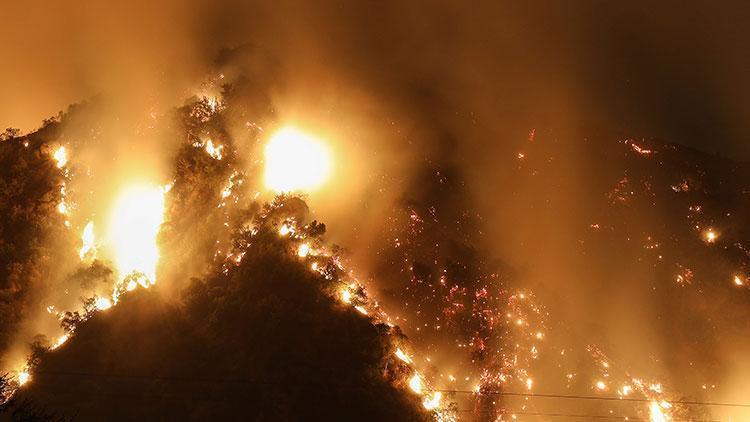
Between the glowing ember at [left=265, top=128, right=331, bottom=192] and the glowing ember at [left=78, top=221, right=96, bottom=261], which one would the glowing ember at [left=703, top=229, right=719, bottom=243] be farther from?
the glowing ember at [left=78, top=221, right=96, bottom=261]

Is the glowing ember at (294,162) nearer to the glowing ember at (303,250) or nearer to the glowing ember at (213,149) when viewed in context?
the glowing ember at (213,149)

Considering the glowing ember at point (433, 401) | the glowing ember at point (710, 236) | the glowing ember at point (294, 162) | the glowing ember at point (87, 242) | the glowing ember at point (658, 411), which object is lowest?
the glowing ember at point (433, 401)

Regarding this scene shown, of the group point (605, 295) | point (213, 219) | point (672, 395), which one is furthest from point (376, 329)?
point (605, 295)

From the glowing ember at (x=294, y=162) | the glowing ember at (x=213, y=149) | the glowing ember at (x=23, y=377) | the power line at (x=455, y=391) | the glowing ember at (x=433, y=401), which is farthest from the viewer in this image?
the glowing ember at (x=294, y=162)

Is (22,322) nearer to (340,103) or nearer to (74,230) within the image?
(74,230)

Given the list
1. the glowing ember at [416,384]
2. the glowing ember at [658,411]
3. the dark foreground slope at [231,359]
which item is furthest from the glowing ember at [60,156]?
the glowing ember at [658,411]
